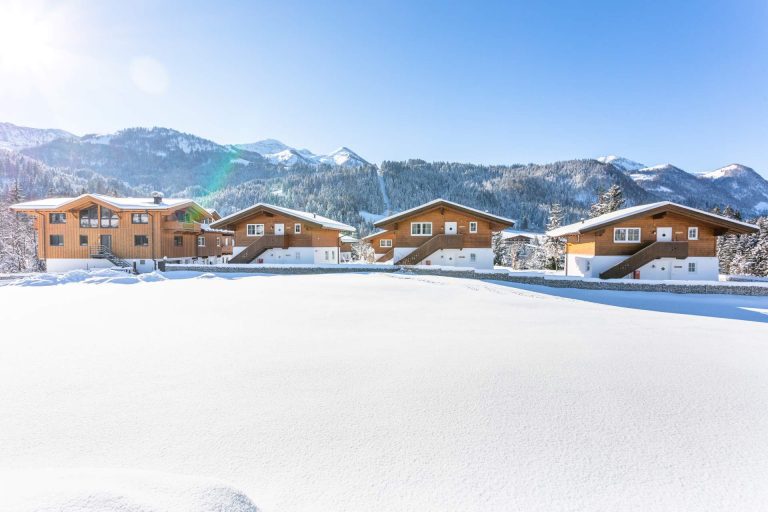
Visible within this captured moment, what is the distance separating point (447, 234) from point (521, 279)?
779 cm

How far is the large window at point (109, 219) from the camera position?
31703 millimetres

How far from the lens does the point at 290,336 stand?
7863mm

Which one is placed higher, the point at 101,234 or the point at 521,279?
the point at 101,234

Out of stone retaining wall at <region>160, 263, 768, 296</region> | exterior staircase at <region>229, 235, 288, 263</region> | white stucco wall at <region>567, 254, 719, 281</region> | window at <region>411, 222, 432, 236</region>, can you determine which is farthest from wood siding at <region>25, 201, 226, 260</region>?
white stucco wall at <region>567, 254, 719, 281</region>

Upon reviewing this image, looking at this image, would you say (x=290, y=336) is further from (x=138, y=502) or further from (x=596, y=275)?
(x=596, y=275)

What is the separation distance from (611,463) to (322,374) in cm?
394

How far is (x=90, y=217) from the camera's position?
1248 inches

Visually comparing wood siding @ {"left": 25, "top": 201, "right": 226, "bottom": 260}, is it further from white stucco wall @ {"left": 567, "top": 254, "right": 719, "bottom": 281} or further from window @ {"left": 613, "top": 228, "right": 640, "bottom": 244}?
window @ {"left": 613, "top": 228, "right": 640, "bottom": 244}

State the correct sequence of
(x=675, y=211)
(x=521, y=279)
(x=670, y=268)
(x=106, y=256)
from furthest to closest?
(x=106, y=256) → (x=670, y=268) → (x=675, y=211) → (x=521, y=279)

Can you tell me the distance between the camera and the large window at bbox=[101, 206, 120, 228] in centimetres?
3170

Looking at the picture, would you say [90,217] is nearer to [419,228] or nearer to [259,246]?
[259,246]

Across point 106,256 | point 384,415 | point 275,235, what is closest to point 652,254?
point 384,415

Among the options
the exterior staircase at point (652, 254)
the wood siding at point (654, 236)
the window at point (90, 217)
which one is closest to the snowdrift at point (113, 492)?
the exterior staircase at point (652, 254)

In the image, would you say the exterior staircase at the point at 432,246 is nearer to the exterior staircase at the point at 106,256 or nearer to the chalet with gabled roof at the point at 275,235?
the chalet with gabled roof at the point at 275,235
